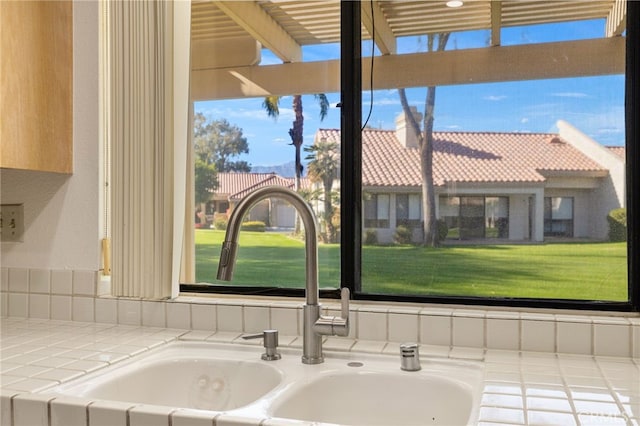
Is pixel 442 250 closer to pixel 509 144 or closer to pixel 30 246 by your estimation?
pixel 509 144

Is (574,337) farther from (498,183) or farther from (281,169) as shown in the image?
(281,169)

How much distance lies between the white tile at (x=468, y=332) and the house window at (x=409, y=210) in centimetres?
33

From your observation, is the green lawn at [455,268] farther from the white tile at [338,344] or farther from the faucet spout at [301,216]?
the faucet spout at [301,216]

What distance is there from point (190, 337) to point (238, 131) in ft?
2.13

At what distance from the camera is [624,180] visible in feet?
4.70

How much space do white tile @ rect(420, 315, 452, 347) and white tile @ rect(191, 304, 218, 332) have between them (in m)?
0.57

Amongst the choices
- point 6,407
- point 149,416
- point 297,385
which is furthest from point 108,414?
point 297,385

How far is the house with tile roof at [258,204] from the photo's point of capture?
5.69 feet

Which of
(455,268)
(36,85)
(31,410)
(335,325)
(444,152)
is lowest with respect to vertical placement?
(31,410)

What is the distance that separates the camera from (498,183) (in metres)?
1.56

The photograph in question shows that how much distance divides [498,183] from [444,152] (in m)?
0.17

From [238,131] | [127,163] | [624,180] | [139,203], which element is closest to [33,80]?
[127,163]

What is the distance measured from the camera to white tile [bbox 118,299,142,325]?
5.32 ft

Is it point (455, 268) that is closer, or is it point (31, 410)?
point (31, 410)
